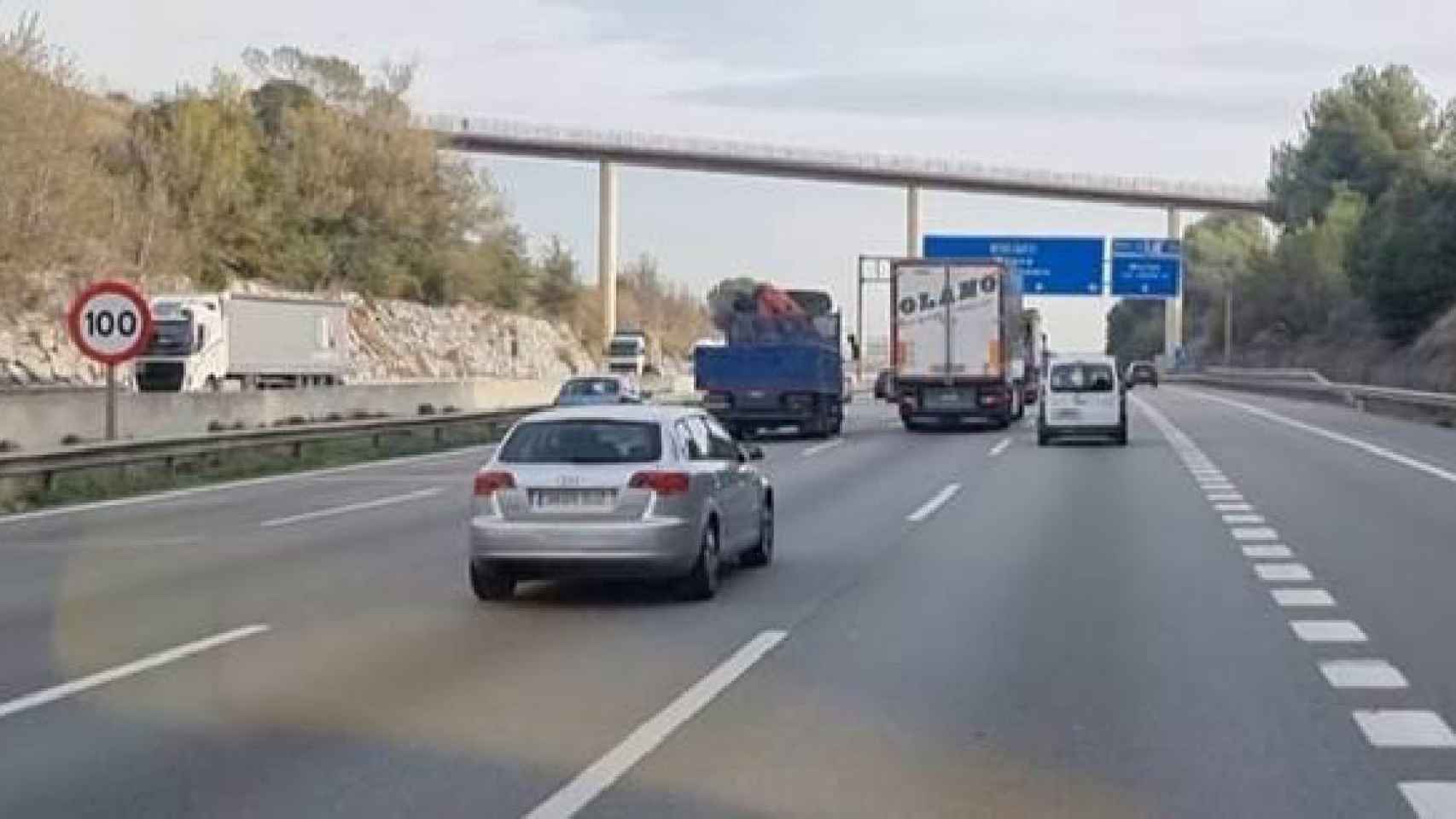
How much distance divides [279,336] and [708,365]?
18.9m

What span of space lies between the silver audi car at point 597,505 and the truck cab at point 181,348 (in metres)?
41.2

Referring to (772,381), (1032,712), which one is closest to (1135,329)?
(772,381)

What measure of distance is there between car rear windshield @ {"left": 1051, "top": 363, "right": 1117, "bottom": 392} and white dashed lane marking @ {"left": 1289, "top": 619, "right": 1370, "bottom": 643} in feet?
93.1

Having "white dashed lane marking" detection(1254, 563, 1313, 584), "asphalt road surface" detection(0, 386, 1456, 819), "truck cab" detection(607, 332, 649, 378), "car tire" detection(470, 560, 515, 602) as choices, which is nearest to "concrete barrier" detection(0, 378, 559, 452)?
"asphalt road surface" detection(0, 386, 1456, 819)

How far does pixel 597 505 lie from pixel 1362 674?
569cm

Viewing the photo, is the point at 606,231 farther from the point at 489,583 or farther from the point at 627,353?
the point at 489,583

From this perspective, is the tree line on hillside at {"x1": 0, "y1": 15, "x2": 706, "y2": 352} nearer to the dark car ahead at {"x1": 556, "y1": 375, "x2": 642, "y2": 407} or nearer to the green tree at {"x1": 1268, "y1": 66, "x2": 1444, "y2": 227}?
the dark car ahead at {"x1": 556, "y1": 375, "x2": 642, "y2": 407}

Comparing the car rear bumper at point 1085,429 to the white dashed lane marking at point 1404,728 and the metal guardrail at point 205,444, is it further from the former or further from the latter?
the white dashed lane marking at point 1404,728

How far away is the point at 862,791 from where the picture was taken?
9.32m

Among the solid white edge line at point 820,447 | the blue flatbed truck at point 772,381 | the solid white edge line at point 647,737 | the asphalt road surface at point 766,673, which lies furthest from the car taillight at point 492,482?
the blue flatbed truck at point 772,381

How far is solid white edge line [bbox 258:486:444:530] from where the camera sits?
2492 cm

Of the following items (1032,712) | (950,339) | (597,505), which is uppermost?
(950,339)

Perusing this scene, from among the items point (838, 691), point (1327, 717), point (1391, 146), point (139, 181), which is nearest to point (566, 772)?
point (838, 691)

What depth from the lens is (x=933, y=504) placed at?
1070 inches
